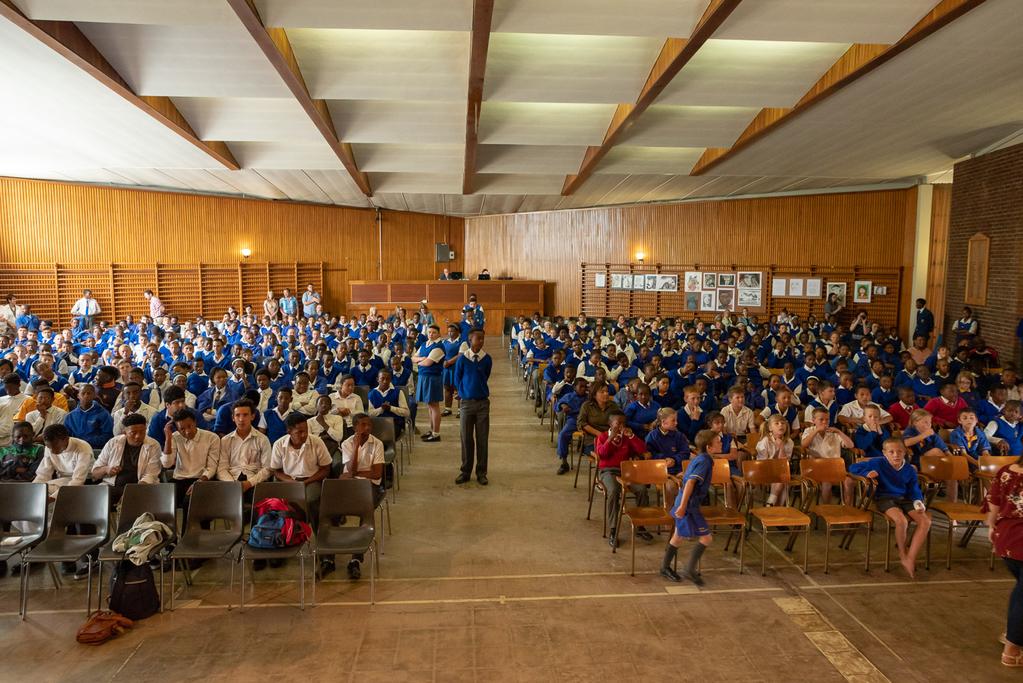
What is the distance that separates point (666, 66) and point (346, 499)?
614 centimetres

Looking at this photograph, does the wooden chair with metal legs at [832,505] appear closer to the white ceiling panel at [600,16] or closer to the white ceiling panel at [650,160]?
the white ceiling panel at [600,16]

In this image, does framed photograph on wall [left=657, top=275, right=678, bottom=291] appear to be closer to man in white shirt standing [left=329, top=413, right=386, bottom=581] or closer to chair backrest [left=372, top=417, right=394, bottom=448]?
chair backrest [left=372, top=417, right=394, bottom=448]

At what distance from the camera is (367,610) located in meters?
5.51

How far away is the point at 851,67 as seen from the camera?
8.39m

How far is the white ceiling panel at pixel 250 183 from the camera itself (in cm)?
1636

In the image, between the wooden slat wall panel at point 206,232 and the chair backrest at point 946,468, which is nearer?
the chair backrest at point 946,468

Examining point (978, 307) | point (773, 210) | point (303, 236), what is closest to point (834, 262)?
point (773, 210)

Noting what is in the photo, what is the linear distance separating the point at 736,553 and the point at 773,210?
1613 cm

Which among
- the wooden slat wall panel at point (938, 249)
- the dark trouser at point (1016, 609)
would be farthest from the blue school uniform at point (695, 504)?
the wooden slat wall panel at point (938, 249)

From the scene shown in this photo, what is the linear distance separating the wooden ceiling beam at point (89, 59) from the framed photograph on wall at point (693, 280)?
49.4 feet

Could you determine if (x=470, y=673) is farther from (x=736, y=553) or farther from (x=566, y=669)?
(x=736, y=553)

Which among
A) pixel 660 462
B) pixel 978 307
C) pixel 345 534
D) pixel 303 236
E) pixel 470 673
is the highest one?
pixel 303 236

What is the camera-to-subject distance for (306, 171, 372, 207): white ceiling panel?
649 inches

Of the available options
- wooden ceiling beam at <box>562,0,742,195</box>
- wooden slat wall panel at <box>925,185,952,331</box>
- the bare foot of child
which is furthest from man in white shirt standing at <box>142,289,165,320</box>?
wooden slat wall panel at <box>925,185,952,331</box>
